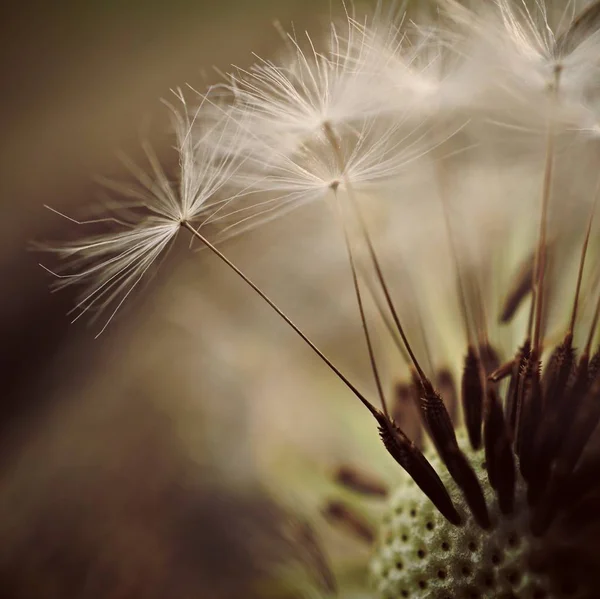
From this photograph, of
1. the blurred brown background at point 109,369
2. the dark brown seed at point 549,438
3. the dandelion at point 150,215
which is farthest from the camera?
the blurred brown background at point 109,369

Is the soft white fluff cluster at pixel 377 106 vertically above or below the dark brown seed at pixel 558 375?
above

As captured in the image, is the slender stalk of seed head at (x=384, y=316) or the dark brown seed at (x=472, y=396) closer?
the dark brown seed at (x=472, y=396)

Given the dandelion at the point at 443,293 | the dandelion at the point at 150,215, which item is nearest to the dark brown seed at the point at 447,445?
the dandelion at the point at 443,293

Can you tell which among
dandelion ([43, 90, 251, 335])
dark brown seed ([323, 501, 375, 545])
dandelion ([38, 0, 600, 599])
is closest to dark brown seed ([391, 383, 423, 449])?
dandelion ([38, 0, 600, 599])

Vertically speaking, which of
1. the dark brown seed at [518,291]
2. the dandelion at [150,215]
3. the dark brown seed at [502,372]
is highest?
the dandelion at [150,215]

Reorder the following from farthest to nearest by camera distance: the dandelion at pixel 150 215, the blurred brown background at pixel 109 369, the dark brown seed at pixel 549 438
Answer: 1. the blurred brown background at pixel 109 369
2. the dandelion at pixel 150 215
3. the dark brown seed at pixel 549 438

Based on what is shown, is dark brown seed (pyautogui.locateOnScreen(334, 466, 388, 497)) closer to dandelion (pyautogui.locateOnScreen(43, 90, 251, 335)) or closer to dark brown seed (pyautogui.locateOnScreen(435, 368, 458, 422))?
dark brown seed (pyautogui.locateOnScreen(435, 368, 458, 422))

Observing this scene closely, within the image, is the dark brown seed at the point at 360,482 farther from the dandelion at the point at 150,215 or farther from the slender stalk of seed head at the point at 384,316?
the dandelion at the point at 150,215

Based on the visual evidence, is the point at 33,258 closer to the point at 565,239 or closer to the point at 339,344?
the point at 339,344
